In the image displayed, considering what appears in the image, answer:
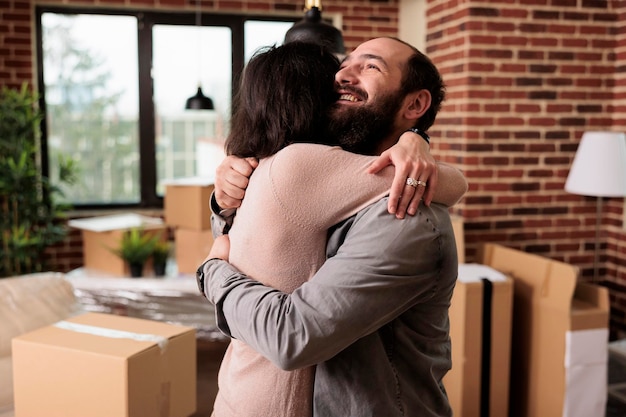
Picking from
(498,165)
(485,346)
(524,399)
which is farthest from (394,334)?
(498,165)

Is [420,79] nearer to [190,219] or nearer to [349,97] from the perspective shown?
[349,97]

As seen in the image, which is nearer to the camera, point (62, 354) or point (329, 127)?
point (329, 127)

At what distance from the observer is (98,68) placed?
16.0 feet

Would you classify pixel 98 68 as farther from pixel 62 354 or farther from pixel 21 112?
pixel 62 354

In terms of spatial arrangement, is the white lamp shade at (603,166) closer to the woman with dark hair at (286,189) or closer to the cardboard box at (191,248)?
the cardboard box at (191,248)

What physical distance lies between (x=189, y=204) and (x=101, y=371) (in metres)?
2.17

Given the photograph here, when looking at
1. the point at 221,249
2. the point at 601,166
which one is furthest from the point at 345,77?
the point at 601,166

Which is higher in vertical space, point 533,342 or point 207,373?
point 533,342

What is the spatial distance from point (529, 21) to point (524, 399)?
76.3 inches

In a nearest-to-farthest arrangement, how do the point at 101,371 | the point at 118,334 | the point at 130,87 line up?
the point at 101,371 → the point at 118,334 → the point at 130,87

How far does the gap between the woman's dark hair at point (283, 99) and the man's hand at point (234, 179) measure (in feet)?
0.08

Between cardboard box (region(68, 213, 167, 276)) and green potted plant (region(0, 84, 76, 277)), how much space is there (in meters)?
0.45

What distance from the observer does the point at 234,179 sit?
124 centimetres

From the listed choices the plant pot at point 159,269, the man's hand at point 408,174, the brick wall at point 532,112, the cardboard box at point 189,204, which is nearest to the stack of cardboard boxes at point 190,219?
the cardboard box at point 189,204
